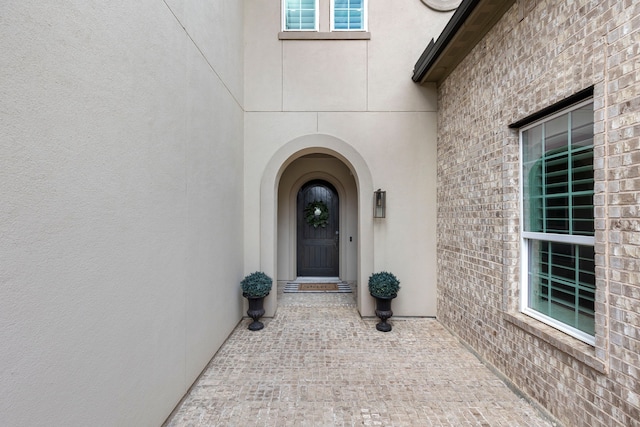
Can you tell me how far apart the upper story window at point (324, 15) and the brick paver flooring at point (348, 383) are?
4.96m

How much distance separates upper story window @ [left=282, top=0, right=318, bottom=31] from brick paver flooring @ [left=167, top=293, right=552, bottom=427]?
4973 mm

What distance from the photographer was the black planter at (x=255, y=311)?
4500 mm

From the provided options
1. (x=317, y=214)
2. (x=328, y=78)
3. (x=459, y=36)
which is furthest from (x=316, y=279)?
(x=459, y=36)

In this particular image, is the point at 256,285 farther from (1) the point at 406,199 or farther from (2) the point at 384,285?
(1) the point at 406,199

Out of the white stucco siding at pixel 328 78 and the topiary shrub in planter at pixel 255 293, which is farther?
the white stucco siding at pixel 328 78

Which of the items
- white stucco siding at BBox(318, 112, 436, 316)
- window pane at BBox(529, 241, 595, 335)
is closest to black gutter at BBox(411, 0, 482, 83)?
white stucco siding at BBox(318, 112, 436, 316)

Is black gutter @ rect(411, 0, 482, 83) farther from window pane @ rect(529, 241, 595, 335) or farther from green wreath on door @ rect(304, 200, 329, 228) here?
green wreath on door @ rect(304, 200, 329, 228)

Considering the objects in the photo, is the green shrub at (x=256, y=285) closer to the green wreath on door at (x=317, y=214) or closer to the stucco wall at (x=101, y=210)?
the stucco wall at (x=101, y=210)

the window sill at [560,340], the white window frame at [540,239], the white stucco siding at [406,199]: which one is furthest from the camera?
the white stucco siding at [406,199]

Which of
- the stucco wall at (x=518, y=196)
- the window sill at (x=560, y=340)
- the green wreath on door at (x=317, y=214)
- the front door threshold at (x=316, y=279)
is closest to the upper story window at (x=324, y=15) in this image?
the stucco wall at (x=518, y=196)

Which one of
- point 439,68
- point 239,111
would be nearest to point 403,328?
point 439,68

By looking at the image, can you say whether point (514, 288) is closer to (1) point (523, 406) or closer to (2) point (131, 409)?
(1) point (523, 406)

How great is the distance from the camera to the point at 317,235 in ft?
24.9

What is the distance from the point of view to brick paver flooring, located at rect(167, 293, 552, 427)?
260 centimetres
